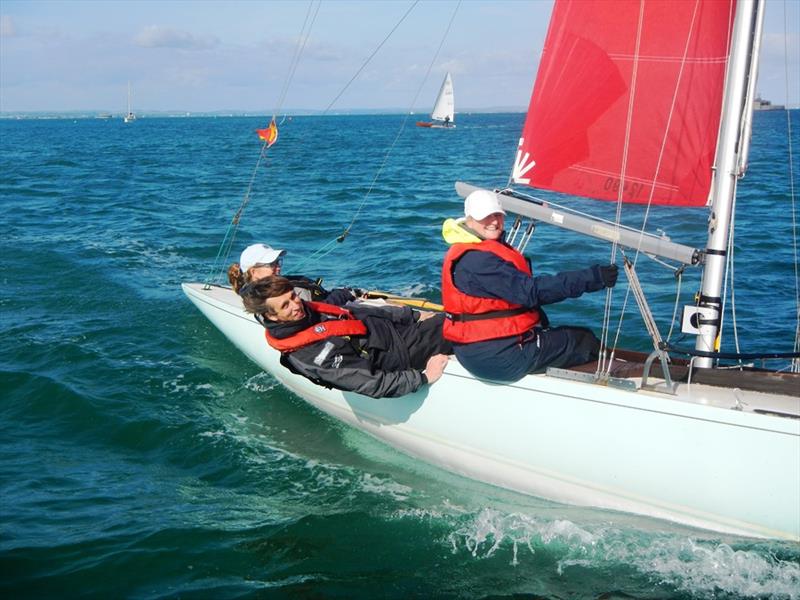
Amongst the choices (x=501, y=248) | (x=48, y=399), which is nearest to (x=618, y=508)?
(x=501, y=248)

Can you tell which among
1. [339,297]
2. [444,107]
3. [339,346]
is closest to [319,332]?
[339,346]

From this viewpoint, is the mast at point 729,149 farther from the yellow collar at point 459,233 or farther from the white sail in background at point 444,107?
the white sail in background at point 444,107

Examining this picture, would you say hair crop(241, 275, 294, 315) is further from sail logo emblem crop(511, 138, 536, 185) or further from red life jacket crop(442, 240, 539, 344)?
sail logo emblem crop(511, 138, 536, 185)

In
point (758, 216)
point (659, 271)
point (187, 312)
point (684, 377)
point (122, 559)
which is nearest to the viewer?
point (122, 559)

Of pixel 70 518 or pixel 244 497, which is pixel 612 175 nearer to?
pixel 244 497

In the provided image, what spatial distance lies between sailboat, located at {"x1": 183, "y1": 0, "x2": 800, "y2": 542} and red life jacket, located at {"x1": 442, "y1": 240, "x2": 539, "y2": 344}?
0.99 feet

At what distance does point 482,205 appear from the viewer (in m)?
3.96

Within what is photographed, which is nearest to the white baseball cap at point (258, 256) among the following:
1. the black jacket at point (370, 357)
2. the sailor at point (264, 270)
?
the sailor at point (264, 270)

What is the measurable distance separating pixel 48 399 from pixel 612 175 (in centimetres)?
447

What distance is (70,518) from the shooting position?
4359 millimetres

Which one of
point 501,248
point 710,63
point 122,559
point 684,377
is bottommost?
point 122,559

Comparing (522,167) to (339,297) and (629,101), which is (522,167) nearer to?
(629,101)

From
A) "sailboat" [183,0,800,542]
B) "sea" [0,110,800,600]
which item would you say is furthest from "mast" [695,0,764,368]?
"sea" [0,110,800,600]

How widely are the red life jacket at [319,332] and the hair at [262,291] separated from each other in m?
0.25
